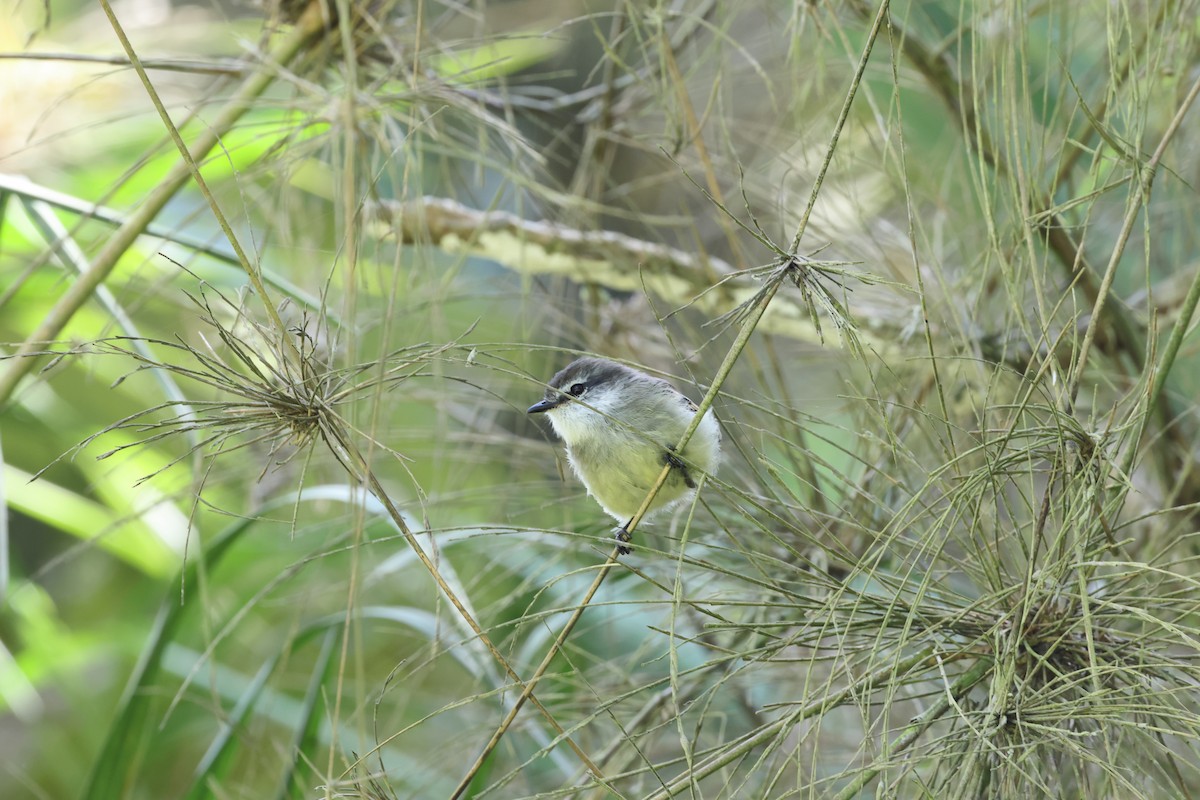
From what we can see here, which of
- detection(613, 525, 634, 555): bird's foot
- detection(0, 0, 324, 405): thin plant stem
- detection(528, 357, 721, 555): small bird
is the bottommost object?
detection(613, 525, 634, 555): bird's foot

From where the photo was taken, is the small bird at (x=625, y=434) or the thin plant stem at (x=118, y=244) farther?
the small bird at (x=625, y=434)

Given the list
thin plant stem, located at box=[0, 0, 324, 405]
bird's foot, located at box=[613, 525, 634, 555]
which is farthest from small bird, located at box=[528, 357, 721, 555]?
thin plant stem, located at box=[0, 0, 324, 405]

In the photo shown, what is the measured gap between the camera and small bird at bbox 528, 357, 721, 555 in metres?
1.81

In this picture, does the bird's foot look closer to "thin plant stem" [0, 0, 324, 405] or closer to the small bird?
the small bird

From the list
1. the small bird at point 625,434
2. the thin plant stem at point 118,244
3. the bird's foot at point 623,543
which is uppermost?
the thin plant stem at point 118,244

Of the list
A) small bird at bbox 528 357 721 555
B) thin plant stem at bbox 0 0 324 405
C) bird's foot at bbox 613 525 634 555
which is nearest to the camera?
bird's foot at bbox 613 525 634 555

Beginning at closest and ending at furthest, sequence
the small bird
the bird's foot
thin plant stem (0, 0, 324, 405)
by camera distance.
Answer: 1. the bird's foot
2. thin plant stem (0, 0, 324, 405)
3. the small bird

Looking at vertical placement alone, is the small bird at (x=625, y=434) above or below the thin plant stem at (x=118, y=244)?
below

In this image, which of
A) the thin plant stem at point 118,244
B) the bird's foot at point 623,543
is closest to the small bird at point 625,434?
the bird's foot at point 623,543

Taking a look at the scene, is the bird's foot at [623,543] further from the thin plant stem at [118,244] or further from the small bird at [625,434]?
the thin plant stem at [118,244]

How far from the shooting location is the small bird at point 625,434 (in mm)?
1812

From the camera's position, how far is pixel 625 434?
182cm

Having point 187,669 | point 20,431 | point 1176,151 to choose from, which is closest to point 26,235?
point 187,669

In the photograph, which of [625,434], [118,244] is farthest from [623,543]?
[118,244]
